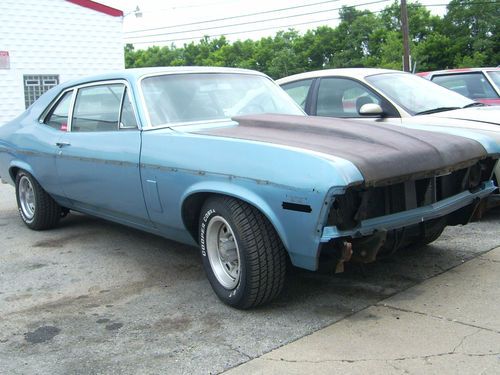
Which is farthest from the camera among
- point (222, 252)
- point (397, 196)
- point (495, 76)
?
point (495, 76)

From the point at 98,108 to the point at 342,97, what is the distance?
2745 millimetres

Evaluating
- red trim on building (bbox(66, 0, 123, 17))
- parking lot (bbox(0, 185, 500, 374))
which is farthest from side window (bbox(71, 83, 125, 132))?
red trim on building (bbox(66, 0, 123, 17))

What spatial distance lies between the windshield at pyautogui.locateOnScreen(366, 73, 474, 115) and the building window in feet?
49.0

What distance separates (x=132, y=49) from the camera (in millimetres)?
69438

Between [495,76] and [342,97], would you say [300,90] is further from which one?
[495,76]

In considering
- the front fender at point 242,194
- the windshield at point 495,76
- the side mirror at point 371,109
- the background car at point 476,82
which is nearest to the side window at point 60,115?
the front fender at point 242,194

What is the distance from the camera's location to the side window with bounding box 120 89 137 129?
4.67 metres

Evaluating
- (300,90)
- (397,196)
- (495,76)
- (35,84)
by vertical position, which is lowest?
(397,196)

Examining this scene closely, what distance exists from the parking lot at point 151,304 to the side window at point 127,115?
1185 millimetres

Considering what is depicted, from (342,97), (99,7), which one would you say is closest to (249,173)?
(342,97)

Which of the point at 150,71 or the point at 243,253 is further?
the point at 150,71

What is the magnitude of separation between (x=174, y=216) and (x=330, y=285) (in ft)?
4.05

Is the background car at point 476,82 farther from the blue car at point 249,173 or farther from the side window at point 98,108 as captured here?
the side window at point 98,108

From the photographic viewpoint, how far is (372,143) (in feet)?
12.1
